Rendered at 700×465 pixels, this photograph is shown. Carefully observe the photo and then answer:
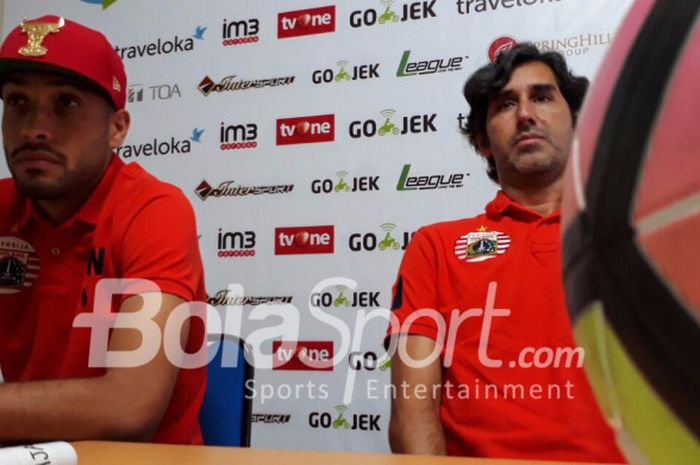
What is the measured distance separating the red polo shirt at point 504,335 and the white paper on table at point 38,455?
925 mm

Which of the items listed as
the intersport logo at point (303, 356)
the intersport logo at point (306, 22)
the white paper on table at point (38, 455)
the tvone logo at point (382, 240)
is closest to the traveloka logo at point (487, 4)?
the intersport logo at point (306, 22)

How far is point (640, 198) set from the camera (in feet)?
0.87

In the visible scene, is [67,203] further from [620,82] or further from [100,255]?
[620,82]

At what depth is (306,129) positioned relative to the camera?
8.80ft

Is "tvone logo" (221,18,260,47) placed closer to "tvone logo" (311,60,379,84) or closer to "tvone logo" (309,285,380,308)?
"tvone logo" (311,60,379,84)

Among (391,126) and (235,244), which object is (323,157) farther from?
(235,244)

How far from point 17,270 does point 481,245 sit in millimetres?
843

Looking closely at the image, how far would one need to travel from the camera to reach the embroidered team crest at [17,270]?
52.4 inches

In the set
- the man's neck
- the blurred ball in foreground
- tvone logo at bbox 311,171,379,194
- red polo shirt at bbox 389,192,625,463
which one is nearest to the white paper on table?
the blurred ball in foreground

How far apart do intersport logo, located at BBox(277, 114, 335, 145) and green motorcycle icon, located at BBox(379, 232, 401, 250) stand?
15.5 inches

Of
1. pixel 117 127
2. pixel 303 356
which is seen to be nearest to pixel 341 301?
pixel 303 356

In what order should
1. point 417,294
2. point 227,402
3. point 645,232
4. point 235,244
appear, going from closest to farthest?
point 645,232, point 227,402, point 417,294, point 235,244

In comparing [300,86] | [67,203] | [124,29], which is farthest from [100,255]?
[124,29]

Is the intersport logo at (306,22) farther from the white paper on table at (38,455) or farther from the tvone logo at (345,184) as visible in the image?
the white paper on table at (38,455)
